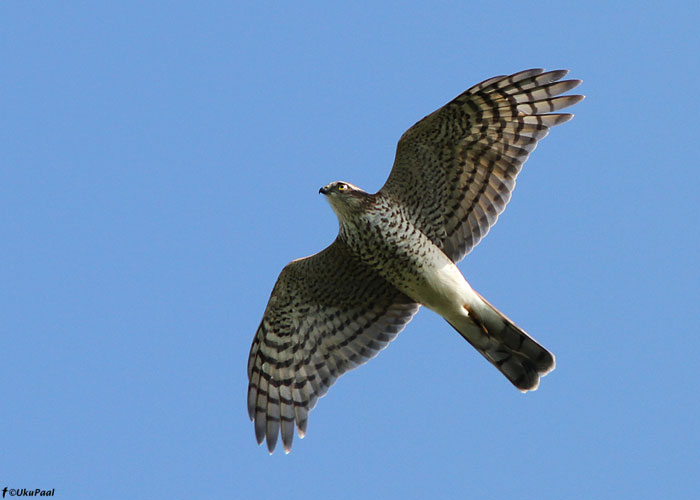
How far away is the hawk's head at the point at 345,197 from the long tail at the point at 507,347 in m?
1.51

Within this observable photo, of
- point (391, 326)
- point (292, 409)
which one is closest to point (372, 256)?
point (391, 326)

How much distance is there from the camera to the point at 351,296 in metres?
10.5

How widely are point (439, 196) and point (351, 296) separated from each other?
1439mm

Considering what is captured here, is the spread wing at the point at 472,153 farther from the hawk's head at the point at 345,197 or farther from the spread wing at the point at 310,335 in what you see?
the spread wing at the point at 310,335

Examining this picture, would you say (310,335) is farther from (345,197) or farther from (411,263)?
(345,197)

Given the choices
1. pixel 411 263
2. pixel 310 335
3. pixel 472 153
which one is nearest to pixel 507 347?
pixel 411 263

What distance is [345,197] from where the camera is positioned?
9.49 meters

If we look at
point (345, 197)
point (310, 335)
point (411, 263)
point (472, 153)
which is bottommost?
point (411, 263)

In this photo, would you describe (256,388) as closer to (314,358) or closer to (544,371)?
(314,358)

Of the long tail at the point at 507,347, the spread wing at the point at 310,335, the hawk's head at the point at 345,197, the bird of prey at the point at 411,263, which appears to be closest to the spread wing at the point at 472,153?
the bird of prey at the point at 411,263

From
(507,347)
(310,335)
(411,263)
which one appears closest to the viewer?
(411,263)

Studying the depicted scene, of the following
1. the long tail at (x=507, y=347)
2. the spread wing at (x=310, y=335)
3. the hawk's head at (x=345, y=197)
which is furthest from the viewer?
the spread wing at (x=310, y=335)

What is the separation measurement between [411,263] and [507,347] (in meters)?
1.32

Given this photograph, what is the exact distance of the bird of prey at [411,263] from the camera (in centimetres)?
958
